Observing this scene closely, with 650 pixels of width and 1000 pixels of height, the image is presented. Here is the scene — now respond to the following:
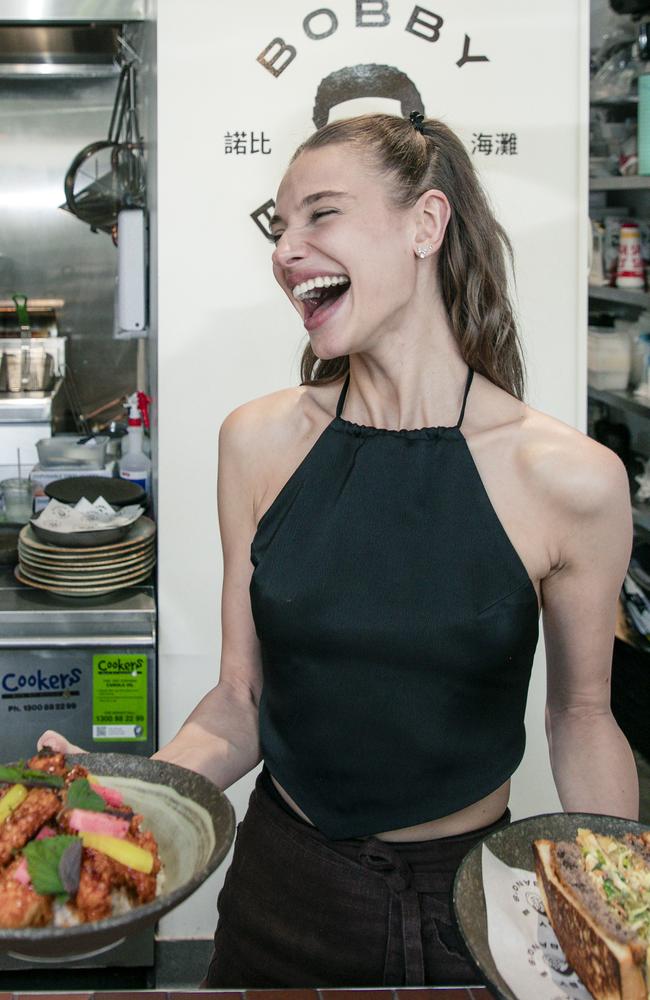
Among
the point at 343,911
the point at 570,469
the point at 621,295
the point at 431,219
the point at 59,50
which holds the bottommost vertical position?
the point at 343,911

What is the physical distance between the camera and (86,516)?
3.02 metres

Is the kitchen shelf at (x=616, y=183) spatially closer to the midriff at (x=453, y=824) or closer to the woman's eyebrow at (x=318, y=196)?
the woman's eyebrow at (x=318, y=196)

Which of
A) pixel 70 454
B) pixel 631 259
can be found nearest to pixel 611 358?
pixel 631 259

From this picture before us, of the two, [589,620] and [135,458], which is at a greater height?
[135,458]

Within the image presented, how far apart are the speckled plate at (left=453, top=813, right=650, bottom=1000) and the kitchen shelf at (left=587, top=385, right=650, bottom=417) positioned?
2.86 metres

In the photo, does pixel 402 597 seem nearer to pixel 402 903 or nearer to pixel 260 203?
pixel 402 903

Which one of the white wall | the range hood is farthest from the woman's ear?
the range hood

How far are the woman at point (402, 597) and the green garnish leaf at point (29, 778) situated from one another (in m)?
0.32

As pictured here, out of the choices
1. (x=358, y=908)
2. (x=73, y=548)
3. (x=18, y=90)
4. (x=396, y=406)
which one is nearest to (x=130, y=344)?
(x=18, y=90)

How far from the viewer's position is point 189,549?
2902 mm

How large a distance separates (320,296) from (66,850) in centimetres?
80

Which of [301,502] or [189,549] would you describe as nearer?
[301,502]

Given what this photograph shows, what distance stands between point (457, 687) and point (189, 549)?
4.93ft

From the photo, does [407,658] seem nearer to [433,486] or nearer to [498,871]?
[433,486]
